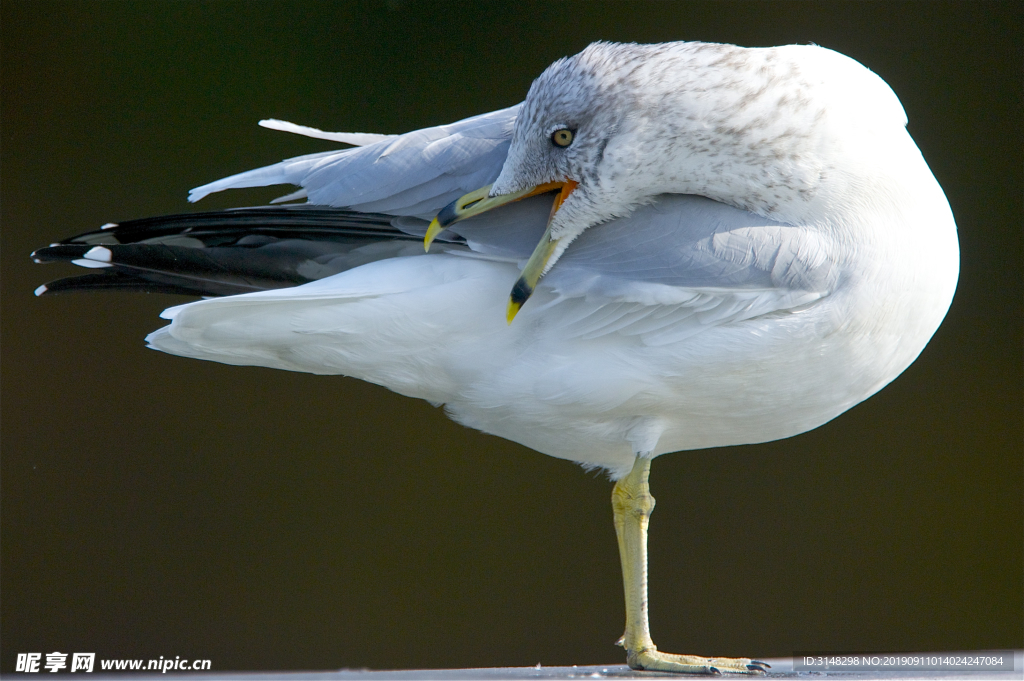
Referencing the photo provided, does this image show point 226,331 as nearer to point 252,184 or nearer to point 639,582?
point 252,184

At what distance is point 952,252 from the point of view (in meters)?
1.30

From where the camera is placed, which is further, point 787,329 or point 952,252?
point 952,252

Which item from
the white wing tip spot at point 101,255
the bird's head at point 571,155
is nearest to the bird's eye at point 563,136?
the bird's head at point 571,155

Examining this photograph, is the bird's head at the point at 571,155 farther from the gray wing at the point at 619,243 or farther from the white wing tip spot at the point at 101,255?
the white wing tip spot at the point at 101,255

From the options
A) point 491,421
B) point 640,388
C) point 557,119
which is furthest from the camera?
point 491,421

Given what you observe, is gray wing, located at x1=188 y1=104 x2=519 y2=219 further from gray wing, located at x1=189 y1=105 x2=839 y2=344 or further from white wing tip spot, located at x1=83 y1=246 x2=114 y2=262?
white wing tip spot, located at x1=83 y1=246 x2=114 y2=262

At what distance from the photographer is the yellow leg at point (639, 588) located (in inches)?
56.1

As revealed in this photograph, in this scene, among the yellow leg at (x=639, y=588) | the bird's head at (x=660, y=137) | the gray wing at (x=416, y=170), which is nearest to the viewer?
Result: the bird's head at (x=660, y=137)

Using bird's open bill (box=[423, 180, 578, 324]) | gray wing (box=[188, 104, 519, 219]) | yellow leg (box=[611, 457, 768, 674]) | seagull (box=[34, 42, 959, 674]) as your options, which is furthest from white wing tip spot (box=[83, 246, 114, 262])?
yellow leg (box=[611, 457, 768, 674])

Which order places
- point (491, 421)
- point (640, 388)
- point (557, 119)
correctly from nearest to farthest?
point (557, 119), point (640, 388), point (491, 421)

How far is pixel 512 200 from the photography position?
1217 mm

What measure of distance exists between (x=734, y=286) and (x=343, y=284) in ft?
1.82

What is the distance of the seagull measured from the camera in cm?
117

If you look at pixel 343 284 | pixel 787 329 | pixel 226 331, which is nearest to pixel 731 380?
pixel 787 329
